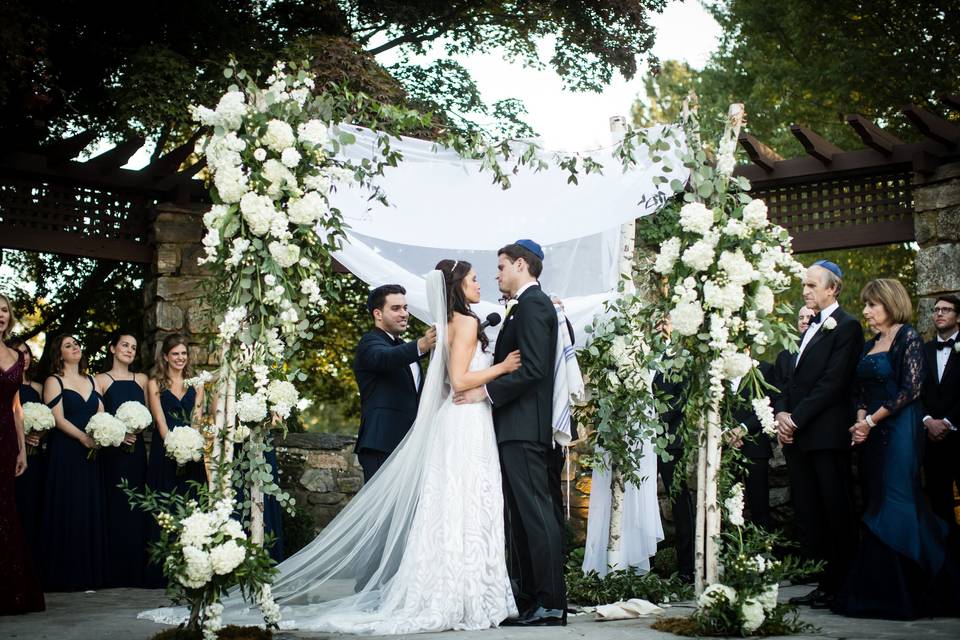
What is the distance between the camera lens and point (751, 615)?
13.6ft

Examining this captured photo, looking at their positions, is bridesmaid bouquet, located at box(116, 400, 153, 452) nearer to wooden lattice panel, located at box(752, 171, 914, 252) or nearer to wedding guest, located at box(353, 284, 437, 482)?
wedding guest, located at box(353, 284, 437, 482)

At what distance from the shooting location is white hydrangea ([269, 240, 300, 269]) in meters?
4.19

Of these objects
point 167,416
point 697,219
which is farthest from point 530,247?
point 167,416

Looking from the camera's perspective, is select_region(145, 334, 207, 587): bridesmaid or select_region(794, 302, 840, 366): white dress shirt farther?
select_region(145, 334, 207, 587): bridesmaid

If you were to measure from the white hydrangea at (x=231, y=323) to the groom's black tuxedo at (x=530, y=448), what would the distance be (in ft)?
4.09

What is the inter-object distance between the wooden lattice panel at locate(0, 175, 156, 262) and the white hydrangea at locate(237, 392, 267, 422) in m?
4.39

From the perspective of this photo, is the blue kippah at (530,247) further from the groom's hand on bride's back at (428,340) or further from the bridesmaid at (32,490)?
the bridesmaid at (32,490)

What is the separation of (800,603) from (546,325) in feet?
6.92

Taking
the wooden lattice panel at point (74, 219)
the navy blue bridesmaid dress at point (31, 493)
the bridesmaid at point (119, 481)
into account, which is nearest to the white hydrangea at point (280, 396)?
the bridesmaid at point (119, 481)

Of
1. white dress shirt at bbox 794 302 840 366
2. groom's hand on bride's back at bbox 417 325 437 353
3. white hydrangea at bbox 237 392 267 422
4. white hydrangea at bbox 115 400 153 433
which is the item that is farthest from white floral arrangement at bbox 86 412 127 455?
white dress shirt at bbox 794 302 840 366

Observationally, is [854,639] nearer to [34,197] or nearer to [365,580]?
[365,580]

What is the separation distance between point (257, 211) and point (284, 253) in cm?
21

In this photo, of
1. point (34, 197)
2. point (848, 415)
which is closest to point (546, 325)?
point (848, 415)

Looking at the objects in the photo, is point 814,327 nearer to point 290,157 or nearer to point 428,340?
point 428,340
